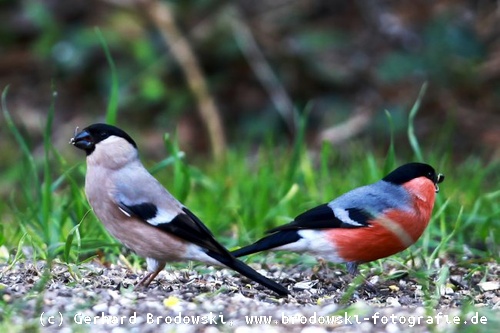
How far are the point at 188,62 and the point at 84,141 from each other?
13.3 feet

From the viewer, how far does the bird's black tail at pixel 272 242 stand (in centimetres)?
376

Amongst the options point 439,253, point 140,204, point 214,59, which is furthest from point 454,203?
point 214,59

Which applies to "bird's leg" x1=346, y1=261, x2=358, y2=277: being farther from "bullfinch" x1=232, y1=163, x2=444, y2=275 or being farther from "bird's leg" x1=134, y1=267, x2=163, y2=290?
"bird's leg" x1=134, y1=267, x2=163, y2=290

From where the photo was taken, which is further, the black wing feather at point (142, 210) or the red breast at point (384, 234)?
the red breast at point (384, 234)

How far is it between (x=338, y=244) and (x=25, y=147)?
67.1 inches

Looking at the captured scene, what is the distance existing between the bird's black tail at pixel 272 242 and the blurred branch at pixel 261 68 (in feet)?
12.9

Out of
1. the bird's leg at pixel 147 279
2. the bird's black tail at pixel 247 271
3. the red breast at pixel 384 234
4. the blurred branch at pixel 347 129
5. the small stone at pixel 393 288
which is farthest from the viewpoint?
the blurred branch at pixel 347 129

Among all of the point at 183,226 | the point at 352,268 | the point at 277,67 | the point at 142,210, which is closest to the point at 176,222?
the point at 183,226

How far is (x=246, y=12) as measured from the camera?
8.23 metres

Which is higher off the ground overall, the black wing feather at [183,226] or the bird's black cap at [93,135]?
the bird's black cap at [93,135]

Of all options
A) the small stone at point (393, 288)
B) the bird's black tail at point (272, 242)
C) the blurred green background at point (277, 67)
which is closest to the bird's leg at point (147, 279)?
the bird's black tail at point (272, 242)

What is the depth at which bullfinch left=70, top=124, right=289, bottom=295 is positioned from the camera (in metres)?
3.49

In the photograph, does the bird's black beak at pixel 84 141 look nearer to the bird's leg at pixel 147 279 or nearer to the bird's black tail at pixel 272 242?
the bird's leg at pixel 147 279

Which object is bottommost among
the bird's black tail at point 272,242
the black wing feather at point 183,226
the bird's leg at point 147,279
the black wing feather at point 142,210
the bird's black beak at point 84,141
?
the bird's black tail at point 272,242
